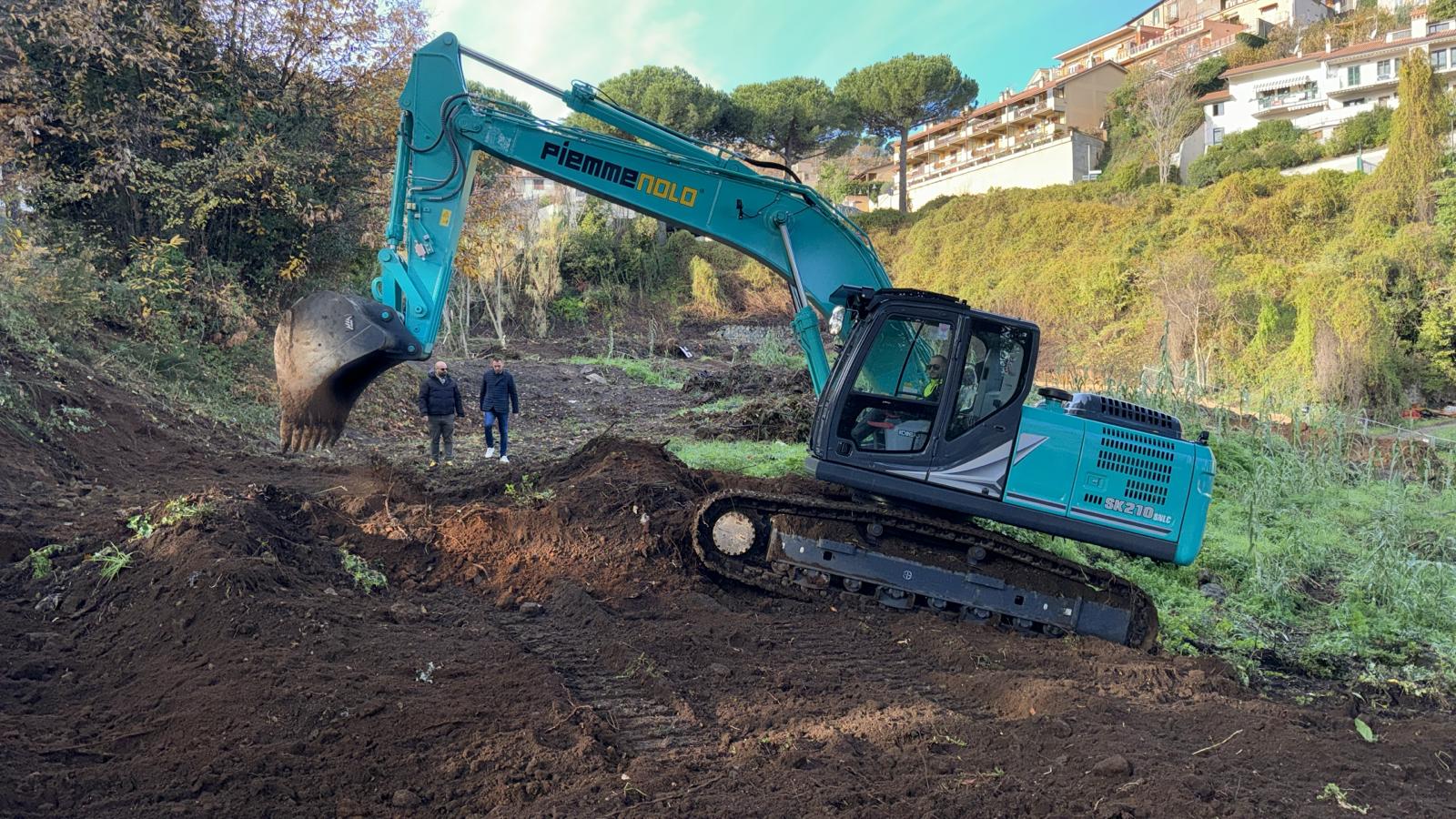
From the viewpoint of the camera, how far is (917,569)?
629cm

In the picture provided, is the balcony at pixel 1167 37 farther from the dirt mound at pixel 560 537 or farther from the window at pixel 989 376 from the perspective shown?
the dirt mound at pixel 560 537

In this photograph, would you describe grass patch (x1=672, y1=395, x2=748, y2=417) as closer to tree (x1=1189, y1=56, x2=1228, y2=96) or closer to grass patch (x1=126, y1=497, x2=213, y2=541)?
grass patch (x1=126, y1=497, x2=213, y2=541)

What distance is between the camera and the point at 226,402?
12.8 meters

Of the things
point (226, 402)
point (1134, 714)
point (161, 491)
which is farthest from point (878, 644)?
point (226, 402)

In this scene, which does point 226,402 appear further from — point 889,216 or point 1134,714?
point 889,216

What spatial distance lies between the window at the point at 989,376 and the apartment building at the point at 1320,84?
133 feet

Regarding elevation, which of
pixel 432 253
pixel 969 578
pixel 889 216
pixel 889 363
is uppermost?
pixel 889 216

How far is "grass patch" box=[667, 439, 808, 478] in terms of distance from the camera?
952cm

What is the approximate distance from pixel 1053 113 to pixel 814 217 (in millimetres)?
51480

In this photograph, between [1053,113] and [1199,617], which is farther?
[1053,113]

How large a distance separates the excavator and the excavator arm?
2cm

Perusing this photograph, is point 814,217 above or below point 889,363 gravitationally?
above

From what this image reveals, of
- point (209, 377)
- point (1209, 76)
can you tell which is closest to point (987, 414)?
point (209, 377)

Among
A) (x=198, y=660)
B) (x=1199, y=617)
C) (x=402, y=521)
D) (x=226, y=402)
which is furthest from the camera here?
(x=226, y=402)
